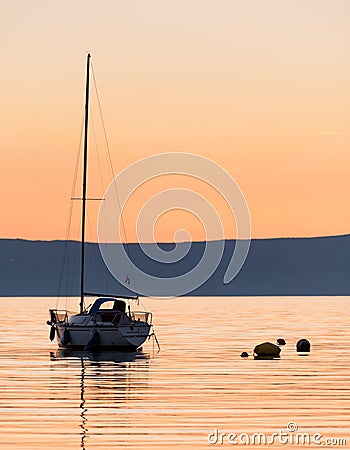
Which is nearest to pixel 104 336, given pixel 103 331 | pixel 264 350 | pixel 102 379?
pixel 103 331

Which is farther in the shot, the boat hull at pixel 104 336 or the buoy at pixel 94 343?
the boat hull at pixel 104 336

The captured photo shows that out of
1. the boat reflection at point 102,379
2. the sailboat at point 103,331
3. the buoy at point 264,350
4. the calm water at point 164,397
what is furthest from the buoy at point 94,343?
the buoy at point 264,350

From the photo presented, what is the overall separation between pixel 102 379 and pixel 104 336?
18120 mm

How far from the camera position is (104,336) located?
77188 mm

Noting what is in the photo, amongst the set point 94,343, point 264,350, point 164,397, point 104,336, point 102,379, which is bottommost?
point 164,397

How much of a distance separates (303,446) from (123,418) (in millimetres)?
8238

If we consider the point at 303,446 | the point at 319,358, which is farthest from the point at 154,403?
the point at 319,358

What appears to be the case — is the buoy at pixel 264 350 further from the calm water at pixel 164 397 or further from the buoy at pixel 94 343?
the buoy at pixel 94 343

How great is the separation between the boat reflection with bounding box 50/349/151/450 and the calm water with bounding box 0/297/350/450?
46 millimetres

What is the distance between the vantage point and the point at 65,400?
47812 millimetres

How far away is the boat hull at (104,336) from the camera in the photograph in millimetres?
77250

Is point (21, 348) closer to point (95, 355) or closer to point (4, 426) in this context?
point (95, 355)

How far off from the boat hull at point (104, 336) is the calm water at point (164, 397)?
2.85ft

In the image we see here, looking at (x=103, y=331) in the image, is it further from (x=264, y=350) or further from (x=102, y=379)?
(x=102, y=379)
